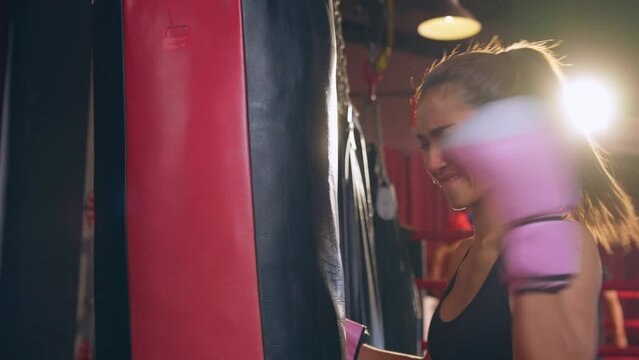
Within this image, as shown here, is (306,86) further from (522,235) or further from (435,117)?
(522,235)

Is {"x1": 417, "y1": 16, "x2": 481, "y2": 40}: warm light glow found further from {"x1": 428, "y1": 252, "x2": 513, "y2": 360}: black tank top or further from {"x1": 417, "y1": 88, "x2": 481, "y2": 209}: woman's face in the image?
{"x1": 428, "y1": 252, "x2": 513, "y2": 360}: black tank top

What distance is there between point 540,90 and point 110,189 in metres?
0.68

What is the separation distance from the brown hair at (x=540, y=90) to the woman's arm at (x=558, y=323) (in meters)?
0.24

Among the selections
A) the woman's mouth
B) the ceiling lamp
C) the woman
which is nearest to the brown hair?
the woman

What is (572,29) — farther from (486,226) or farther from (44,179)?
(44,179)

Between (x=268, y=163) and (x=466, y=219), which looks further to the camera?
(x=466, y=219)

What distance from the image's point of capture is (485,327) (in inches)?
37.6

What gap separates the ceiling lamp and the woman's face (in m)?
1.70

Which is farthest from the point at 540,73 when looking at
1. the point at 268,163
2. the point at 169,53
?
the point at 169,53

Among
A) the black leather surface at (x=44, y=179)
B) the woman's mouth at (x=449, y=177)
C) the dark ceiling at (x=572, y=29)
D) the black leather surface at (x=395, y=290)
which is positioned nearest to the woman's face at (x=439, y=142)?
the woman's mouth at (x=449, y=177)

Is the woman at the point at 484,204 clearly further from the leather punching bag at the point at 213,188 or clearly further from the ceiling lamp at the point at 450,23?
the ceiling lamp at the point at 450,23

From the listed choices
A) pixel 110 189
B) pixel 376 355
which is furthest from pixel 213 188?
pixel 376 355

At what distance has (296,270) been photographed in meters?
0.82

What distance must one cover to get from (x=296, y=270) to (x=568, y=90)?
1.80 ft
